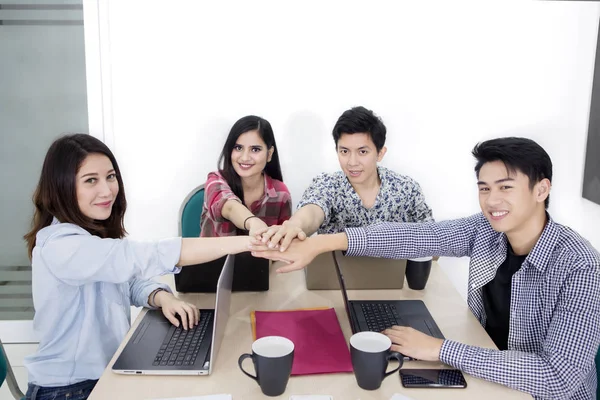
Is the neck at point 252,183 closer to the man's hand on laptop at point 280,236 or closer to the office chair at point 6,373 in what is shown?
the man's hand on laptop at point 280,236

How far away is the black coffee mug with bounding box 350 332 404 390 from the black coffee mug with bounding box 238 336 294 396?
0.44 feet

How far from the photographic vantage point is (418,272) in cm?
155

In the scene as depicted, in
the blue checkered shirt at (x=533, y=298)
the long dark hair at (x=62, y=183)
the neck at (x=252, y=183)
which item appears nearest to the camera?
the blue checkered shirt at (x=533, y=298)

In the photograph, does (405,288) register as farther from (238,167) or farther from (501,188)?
(238,167)

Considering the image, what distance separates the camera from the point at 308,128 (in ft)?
8.51

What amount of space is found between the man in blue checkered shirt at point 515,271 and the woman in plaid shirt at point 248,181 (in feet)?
2.31

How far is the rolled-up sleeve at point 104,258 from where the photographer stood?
1277 millimetres

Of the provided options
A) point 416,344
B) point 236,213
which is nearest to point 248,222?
point 236,213

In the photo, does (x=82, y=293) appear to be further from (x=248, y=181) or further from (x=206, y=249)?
(x=248, y=181)

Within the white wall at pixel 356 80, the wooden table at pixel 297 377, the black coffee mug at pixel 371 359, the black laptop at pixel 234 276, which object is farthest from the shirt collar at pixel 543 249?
the white wall at pixel 356 80

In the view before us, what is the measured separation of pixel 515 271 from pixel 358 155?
2.78ft

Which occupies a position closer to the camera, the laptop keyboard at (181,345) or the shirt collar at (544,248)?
the laptop keyboard at (181,345)

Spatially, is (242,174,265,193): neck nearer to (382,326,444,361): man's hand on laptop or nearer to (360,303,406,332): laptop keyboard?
(360,303,406,332): laptop keyboard

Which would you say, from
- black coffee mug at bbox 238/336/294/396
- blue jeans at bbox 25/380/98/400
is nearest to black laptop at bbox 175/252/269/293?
blue jeans at bbox 25/380/98/400
